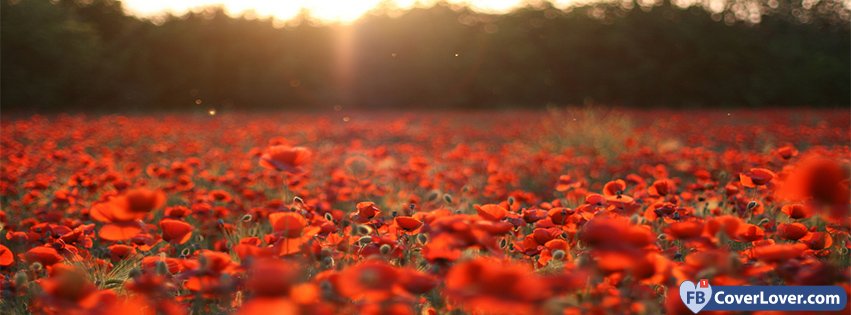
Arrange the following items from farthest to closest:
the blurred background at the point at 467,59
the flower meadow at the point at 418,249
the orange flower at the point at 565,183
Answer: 1. the blurred background at the point at 467,59
2. the orange flower at the point at 565,183
3. the flower meadow at the point at 418,249

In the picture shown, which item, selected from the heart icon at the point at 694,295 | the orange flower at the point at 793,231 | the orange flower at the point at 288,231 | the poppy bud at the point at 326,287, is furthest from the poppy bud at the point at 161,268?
the orange flower at the point at 793,231

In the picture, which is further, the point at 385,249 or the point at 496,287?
the point at 385,249

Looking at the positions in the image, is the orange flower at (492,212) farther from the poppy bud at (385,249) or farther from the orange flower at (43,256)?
the orange flower at (43,256)

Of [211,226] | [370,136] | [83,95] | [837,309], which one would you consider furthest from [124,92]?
[837,309]

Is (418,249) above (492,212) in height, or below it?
below

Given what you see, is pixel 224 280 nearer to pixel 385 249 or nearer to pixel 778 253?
pixel 385 249

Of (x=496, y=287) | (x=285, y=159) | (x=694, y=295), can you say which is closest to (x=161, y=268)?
(x=285, y=159)

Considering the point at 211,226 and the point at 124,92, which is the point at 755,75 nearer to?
the point at 124,92
